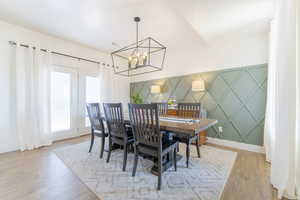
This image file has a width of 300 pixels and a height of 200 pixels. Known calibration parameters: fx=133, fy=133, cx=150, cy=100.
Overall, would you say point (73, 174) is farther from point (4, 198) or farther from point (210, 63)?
point (210, 63)

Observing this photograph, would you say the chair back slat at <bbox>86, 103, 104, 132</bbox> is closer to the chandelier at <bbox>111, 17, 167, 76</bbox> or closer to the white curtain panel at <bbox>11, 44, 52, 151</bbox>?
the chandelier at <bbox>111, 17, 167, 76</bbox>

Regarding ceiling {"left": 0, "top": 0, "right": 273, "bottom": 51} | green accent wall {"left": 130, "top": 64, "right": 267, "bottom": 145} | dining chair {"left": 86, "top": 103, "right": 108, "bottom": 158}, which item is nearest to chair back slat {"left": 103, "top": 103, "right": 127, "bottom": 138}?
dining chair {"left": 86, "top": 103, "right": 108, "bottom": 158}

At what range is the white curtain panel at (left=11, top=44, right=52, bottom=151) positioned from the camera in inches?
112

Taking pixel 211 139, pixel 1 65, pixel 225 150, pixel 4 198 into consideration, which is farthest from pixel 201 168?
pixel 1 65

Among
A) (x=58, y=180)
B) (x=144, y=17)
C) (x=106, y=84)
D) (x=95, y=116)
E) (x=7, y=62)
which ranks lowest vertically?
(x=58, y=180)

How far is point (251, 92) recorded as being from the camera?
2.92m

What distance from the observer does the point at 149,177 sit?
189 cm

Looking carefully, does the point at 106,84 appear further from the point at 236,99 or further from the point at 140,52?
the point at 236,99

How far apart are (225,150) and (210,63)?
2.13 metres

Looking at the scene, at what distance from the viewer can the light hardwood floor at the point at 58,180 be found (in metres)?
1.54

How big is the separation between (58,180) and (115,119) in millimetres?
1104

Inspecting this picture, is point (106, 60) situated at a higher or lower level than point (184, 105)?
higher

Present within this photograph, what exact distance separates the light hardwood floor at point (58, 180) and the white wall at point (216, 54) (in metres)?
A: 2.08

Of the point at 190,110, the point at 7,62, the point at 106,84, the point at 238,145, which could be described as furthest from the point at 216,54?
the point at 7,62
